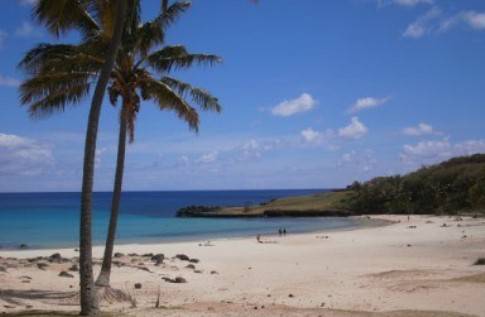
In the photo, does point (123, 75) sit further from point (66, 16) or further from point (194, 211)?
point (194, 211)

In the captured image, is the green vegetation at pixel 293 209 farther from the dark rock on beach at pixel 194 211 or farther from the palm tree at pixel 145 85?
the palm tree at pixel 145 85

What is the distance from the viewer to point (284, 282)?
72.2 ft

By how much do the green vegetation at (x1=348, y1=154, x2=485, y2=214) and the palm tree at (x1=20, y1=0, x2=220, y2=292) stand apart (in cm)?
5791

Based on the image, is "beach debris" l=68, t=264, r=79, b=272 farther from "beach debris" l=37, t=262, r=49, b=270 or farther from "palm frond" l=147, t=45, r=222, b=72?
"palm frond" l=147, t=45, r=222, b=72

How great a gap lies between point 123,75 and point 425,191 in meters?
71.5

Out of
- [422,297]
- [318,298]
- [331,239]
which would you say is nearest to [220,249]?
[331,239]

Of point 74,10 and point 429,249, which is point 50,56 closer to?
point 74,10

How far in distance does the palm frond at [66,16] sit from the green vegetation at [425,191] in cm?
6077

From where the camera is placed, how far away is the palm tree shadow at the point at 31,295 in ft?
53.2

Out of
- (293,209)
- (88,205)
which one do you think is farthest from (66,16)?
(293,209)

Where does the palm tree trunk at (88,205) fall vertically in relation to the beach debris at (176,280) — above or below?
above

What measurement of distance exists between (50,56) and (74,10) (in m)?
2.69

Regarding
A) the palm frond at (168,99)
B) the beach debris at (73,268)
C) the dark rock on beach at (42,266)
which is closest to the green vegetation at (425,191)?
the beach debris at (73,268)

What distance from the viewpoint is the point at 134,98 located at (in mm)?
18094
